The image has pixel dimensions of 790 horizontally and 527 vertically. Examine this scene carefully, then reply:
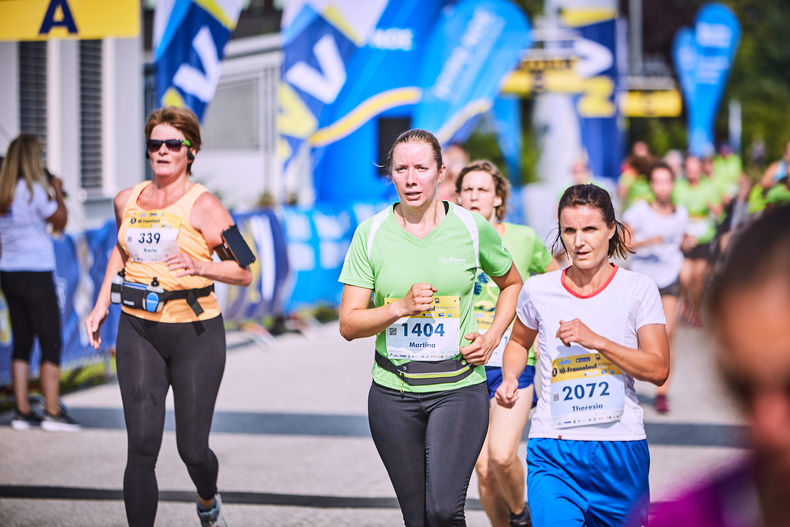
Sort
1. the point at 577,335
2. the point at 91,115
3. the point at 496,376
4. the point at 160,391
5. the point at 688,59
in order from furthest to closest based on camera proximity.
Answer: the point at 688,59, the point at 91,115, the point at 496,376, the point at 160,391, the point at 577,335

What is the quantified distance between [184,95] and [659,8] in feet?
155

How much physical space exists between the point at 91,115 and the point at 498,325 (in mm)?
12658

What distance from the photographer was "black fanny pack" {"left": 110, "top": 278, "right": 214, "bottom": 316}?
15.6 ft

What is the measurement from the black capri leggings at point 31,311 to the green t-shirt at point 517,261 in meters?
4.06

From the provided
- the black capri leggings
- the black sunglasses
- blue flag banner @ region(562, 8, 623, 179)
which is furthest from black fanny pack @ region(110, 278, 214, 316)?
blue flag banner @ region(562, 8, 623, 179)

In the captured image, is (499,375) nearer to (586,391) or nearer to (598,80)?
(586,391)

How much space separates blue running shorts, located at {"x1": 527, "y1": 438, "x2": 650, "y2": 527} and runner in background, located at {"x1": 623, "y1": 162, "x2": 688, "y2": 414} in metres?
5.02

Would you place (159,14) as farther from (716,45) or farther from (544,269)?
(716,45)

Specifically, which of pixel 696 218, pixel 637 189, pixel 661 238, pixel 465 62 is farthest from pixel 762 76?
pixel 661 238

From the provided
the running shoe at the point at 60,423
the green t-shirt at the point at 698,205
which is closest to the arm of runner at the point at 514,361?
the running shoe at the point at 60,423

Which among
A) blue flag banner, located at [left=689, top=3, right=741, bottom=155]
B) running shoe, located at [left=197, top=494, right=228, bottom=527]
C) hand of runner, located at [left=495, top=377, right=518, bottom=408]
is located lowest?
running shoe, located at [left=197, top=494, right=228, bottom=527]

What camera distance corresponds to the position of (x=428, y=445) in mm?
4047

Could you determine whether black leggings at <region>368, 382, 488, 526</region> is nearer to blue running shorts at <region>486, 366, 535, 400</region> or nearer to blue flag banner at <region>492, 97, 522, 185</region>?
blue running shorts at <region>486, 366, 535, 400</region>

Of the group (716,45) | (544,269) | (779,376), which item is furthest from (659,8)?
(779,376)
